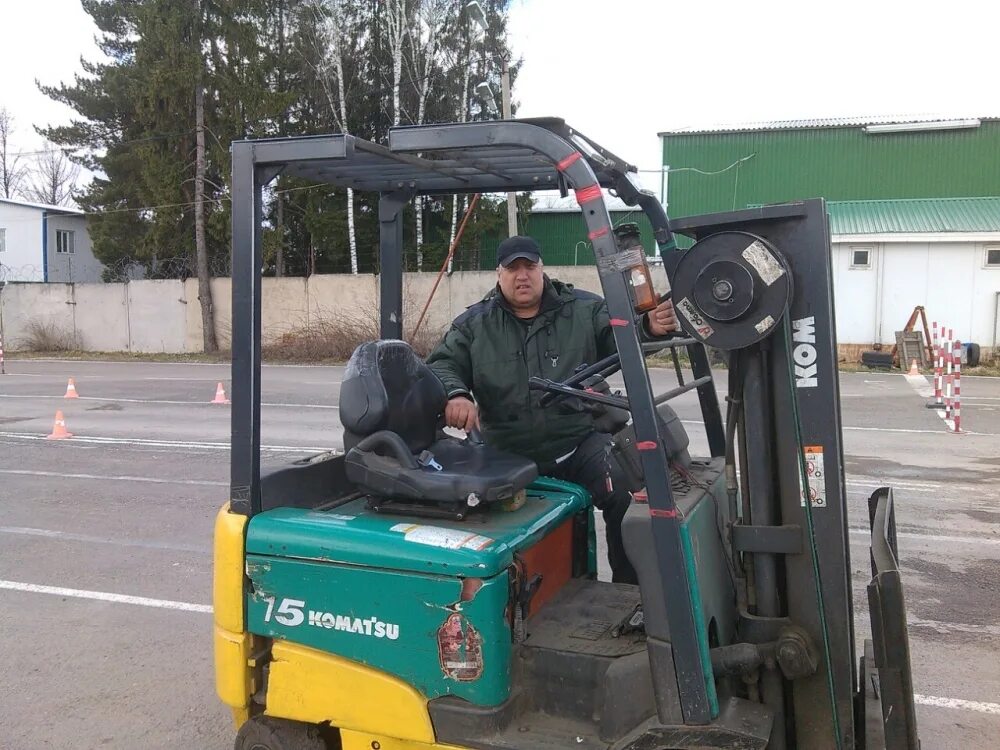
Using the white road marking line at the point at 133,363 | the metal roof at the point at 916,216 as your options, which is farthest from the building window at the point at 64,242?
the metal roof at the point at 916,216

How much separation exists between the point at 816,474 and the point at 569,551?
1218 mm

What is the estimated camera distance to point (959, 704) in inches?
151

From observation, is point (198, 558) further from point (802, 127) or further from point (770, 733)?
point (802, 127)

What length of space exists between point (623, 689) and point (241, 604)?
1.31 metres

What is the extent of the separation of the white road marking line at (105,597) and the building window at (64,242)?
39206 mm

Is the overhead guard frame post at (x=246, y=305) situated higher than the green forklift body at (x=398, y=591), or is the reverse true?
the overhead guard frame post at (x=246, y=305)

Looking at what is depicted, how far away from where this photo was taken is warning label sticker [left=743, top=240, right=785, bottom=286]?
2.31m

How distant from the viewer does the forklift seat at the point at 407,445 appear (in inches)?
116

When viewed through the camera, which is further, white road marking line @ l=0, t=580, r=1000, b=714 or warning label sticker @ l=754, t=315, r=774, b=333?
white road marking line @ l=0, t=580, r=1000, b=714

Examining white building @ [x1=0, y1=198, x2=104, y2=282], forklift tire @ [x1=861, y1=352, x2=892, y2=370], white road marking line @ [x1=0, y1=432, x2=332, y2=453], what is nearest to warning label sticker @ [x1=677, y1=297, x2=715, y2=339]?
white road marking line @ [x1=0, y1=432, x2=332, y2=453]

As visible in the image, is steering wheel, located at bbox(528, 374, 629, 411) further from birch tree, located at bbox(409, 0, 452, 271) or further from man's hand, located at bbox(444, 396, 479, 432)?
birch tree, located at bbox(409, 0, 452, 271)

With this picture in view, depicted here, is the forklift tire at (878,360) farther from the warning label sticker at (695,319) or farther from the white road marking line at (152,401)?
the warning label sticker at (695,319)

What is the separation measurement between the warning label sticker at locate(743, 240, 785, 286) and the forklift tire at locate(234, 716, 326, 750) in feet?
6.94

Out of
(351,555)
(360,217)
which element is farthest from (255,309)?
(360,217)
